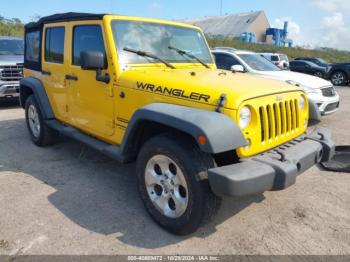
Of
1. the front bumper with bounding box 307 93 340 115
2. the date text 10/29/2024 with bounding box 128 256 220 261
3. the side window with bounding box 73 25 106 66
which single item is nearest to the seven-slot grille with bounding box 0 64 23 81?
the side window with bounding box 73 25 106 66

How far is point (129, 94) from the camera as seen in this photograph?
11.5 feet

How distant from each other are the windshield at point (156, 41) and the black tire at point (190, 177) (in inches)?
48.4

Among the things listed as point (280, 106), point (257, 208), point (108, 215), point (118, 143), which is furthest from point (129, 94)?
point (257, 208)

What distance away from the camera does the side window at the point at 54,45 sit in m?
4.62

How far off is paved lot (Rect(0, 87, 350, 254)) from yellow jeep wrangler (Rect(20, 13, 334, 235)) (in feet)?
0.99

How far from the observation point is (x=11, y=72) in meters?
8.53

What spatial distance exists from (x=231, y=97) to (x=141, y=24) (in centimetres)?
175

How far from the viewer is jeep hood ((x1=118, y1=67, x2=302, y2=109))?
9.45 ft

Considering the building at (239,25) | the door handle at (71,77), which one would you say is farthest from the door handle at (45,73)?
the building at (239,25)

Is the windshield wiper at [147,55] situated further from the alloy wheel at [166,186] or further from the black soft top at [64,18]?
the alloy wheel at [166,186]

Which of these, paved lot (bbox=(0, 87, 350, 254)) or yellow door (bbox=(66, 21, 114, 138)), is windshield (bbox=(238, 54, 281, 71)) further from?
yellow door (bbox=(66, 21, 114, 138))

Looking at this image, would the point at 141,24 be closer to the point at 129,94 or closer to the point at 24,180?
the point at 129,94

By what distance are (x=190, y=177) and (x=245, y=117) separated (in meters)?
0.69

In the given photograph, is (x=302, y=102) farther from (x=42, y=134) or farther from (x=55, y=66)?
(x=42, y=134)
